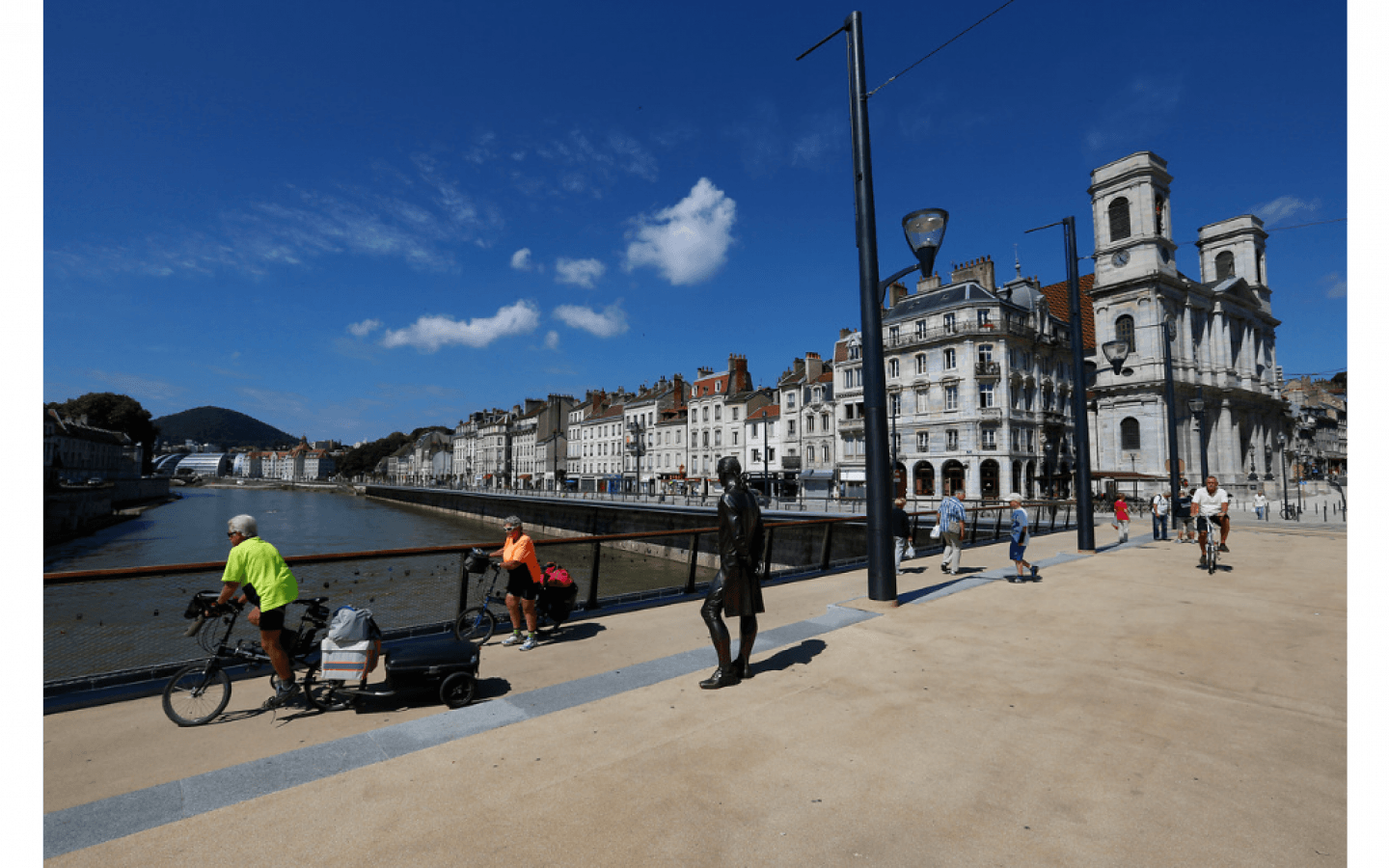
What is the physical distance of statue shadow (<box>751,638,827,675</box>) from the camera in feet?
16.7

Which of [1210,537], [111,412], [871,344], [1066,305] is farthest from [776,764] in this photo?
[111,412]

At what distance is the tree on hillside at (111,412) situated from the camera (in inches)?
3499

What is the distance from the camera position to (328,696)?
4320mm

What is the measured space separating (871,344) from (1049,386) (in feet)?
149

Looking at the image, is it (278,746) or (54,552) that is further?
(54,552)

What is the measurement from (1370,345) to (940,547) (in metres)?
14.6

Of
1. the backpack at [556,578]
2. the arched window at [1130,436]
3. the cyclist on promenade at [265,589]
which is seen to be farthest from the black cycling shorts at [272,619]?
the arched window at [1130,436]

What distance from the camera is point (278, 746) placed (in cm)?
371

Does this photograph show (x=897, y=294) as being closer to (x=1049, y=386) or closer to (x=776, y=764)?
(x=1049, y=386)

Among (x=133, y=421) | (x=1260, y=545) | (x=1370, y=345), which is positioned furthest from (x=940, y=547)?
(x=133, y=421)

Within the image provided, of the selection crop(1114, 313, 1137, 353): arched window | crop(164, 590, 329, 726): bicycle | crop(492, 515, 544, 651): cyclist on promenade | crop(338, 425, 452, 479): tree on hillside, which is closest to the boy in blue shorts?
crop(492, 515, 544, 651): cyclist on promenade

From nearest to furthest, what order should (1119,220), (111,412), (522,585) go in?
(522,585)
(1119,220)
(111,412)

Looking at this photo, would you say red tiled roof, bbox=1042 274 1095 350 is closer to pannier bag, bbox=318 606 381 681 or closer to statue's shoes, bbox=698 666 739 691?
statue's shoes, bbox=698 666 739 691

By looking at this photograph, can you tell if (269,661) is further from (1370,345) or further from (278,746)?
(1370,345)
